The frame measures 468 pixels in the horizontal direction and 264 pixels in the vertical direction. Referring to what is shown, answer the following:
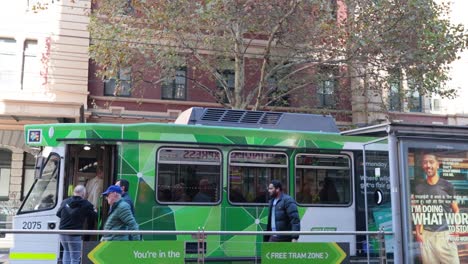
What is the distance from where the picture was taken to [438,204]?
6.88 m

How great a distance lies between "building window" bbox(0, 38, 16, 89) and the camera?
67.0 feet

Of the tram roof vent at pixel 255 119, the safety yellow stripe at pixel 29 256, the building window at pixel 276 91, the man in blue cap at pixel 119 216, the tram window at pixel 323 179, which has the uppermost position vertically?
the building window at pixel 276 91

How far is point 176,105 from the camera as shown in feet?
73.4

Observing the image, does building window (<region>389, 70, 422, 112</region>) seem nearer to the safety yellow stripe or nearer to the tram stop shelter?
the tram stop shelter

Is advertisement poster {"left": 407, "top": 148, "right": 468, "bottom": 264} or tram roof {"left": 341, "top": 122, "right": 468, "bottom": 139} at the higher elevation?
tram roof {"left": 341, "top": 122, "right": 468, "bottom": 139}

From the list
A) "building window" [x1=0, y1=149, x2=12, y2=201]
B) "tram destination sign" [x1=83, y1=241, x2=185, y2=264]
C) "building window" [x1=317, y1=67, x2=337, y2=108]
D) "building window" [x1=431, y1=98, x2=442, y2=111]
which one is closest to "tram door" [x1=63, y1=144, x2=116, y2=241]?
"tram destination sign" [x1=83, y1=241, x2=185, y2=264]

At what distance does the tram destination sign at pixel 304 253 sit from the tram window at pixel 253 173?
11.5 feet

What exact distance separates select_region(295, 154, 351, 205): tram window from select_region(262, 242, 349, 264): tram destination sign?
3.68 m

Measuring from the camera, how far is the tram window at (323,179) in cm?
1043

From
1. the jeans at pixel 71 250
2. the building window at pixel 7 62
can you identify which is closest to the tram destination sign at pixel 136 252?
A: the jeans at pixel 71 250

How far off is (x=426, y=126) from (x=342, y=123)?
16.9 m

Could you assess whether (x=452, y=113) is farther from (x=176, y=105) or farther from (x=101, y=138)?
(x=101, y=138)

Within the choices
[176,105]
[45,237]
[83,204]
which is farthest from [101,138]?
[176,105]

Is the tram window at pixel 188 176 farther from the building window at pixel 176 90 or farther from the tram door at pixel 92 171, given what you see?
the building window at pixel 176 90
